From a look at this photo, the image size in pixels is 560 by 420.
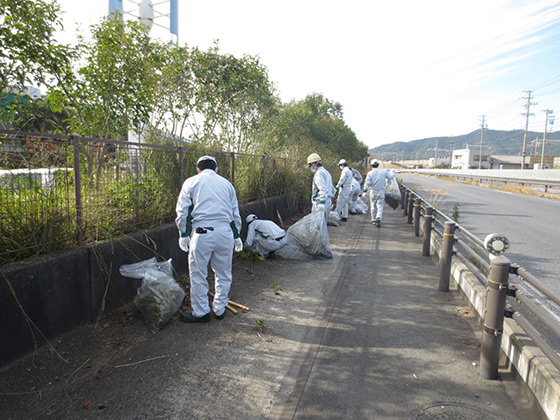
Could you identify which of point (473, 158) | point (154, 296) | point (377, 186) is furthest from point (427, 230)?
point (473, 158)

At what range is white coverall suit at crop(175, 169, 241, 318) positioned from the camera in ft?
13.0

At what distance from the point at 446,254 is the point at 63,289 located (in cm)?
473

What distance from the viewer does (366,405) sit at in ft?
8.79

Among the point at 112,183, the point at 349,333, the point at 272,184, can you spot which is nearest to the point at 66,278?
the point at 112,183

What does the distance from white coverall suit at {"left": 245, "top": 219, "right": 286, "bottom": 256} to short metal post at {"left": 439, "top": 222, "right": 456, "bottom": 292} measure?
2.82 m

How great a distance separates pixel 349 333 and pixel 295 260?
9.81 feet

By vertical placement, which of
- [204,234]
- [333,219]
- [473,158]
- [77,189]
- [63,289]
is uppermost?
[473,158]

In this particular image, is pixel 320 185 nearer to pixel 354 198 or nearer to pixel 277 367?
pixel 277 367

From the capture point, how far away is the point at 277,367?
3.19 m

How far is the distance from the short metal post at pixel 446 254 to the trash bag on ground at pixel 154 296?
366 centimetres

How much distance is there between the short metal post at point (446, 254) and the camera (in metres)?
5.02

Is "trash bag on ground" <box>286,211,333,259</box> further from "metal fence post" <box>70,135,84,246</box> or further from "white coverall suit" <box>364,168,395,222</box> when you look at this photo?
"white coverall suit" <box>364,168,395,222</box>

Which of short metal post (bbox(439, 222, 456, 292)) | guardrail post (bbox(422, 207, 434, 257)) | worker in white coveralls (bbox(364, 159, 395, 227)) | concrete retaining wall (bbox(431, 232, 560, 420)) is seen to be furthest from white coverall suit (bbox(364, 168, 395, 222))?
concrete retaining wall (bbox(431, 232, 560, 420))

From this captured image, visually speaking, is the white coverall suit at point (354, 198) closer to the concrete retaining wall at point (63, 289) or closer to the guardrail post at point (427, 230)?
the guardrail post at point (427, 230)
